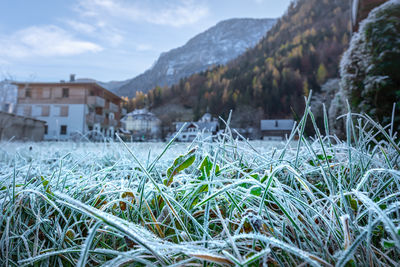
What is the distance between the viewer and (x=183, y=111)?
1006 inches

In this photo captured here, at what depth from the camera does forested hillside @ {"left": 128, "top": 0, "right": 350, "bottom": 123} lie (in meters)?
13.2

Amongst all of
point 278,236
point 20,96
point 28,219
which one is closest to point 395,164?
point 278,236

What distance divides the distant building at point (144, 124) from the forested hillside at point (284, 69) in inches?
132

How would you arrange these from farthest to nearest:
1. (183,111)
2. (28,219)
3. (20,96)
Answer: (183,111) < (20,96) < (28,219)

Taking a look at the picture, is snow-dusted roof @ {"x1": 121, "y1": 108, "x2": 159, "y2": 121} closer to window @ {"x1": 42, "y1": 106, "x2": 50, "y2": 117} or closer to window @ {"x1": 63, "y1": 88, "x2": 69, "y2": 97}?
window @ {"x1": 63, "y1": 88, "x2": 69, "y2": 97}

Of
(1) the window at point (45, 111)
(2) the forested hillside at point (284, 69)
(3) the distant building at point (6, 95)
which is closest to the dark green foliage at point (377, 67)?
(2) the forested hillside at point (284, 69)

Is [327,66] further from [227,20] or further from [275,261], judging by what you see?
[227,20]

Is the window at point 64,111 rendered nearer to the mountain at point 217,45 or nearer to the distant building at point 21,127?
the distant building at point 21,127

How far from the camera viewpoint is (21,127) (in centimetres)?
732

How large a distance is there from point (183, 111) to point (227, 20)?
46.7 m

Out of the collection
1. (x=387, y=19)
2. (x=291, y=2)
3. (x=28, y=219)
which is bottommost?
(x=28, y=219)

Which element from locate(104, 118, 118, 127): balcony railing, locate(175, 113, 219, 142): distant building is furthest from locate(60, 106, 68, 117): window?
locate(175, 113, 219, 142): distant building

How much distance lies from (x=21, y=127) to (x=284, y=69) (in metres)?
13.1

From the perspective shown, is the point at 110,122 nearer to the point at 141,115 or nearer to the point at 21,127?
the point at 141,115
